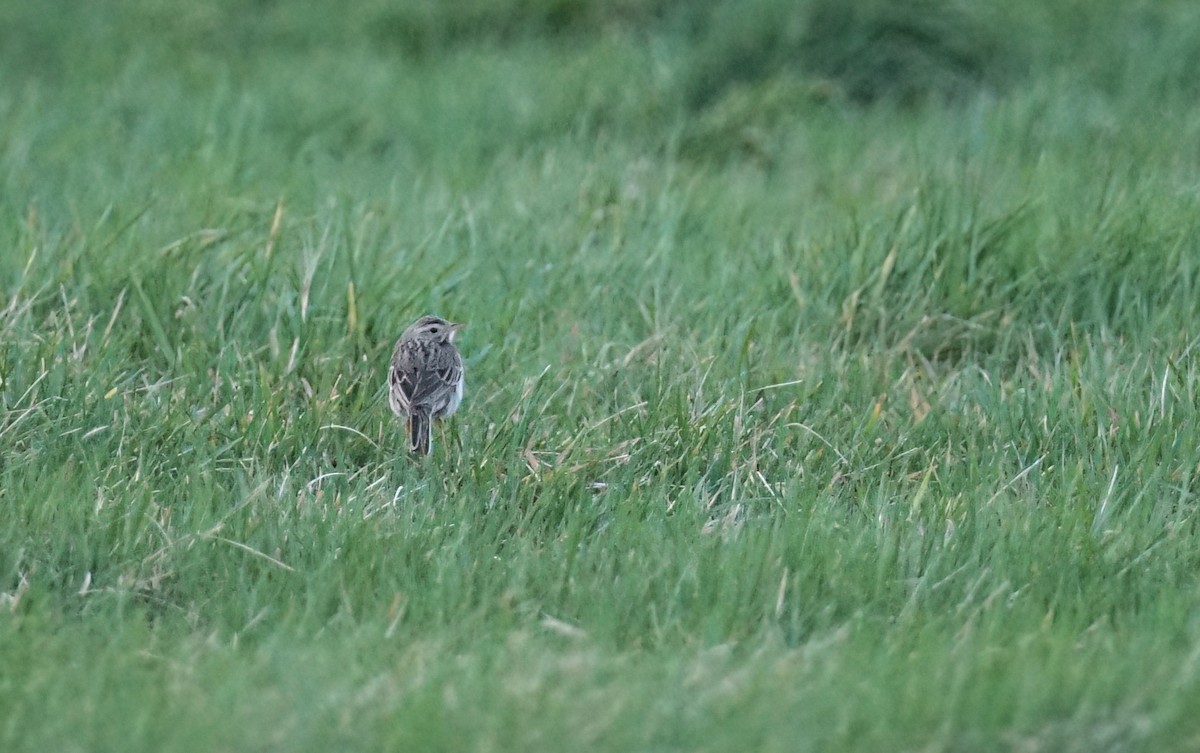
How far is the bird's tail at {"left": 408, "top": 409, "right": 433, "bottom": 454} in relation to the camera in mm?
5164

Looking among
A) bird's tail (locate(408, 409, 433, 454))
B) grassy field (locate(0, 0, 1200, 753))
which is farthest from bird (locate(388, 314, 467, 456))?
grassy field (locate(0, 0, 1200, 753))

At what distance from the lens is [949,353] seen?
6281 mm

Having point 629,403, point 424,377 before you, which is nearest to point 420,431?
point 424,377

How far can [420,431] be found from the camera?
17.0ft

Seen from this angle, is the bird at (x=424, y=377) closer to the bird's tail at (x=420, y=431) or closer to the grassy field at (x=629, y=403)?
the bird's tail at (x=420, y=431)

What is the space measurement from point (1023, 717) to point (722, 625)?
0.83 meters

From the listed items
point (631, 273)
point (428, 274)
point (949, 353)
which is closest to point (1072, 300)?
point (949, 353)

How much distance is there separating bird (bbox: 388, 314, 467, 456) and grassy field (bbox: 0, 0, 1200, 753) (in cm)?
11

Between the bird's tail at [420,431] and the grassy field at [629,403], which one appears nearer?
the grassy field at [629,403]

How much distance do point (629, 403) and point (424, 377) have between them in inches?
29.5

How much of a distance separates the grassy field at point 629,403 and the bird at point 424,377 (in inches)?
4.2

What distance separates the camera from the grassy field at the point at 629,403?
12.4ft

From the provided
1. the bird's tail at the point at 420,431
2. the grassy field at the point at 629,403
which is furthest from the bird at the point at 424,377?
the grassy field at the point at 629,403

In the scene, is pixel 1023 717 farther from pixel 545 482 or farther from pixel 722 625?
pixel 545 482
